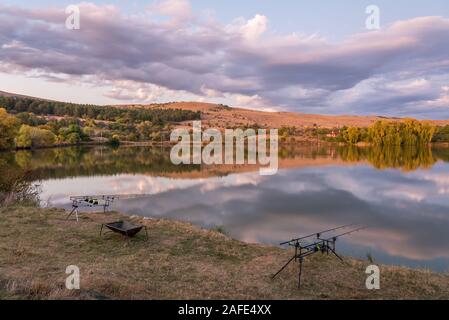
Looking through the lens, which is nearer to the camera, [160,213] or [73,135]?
[160,213]

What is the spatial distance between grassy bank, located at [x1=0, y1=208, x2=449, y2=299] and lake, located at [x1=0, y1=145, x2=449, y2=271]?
12.3ft

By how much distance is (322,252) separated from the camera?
1002cm

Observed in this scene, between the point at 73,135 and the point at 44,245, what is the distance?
74581 mm

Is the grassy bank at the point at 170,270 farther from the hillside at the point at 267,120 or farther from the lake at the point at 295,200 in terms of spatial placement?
the hillside at the point at 267,120

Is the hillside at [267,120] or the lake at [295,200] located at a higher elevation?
the hillside at [267,120]

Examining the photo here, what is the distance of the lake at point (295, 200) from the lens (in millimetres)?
15240

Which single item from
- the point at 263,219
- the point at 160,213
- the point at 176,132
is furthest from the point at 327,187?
the point at 176,132

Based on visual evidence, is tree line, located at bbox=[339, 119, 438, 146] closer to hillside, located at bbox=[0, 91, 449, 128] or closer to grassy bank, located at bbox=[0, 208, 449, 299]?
hillside, located at bbox=[0, 91, 449, 128]

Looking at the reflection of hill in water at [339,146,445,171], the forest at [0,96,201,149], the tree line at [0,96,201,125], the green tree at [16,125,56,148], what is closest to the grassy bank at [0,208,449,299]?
the reflection of hill in water at [339,146,445,171]

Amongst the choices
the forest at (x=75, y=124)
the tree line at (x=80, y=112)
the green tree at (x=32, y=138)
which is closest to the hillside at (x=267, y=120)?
the forest at (x=75, y=124)

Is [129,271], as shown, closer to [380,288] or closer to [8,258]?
[8,258]

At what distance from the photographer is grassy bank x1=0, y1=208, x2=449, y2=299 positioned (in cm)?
718

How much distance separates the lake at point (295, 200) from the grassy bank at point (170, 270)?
3759 mm

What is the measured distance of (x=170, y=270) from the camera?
9.05 metres
